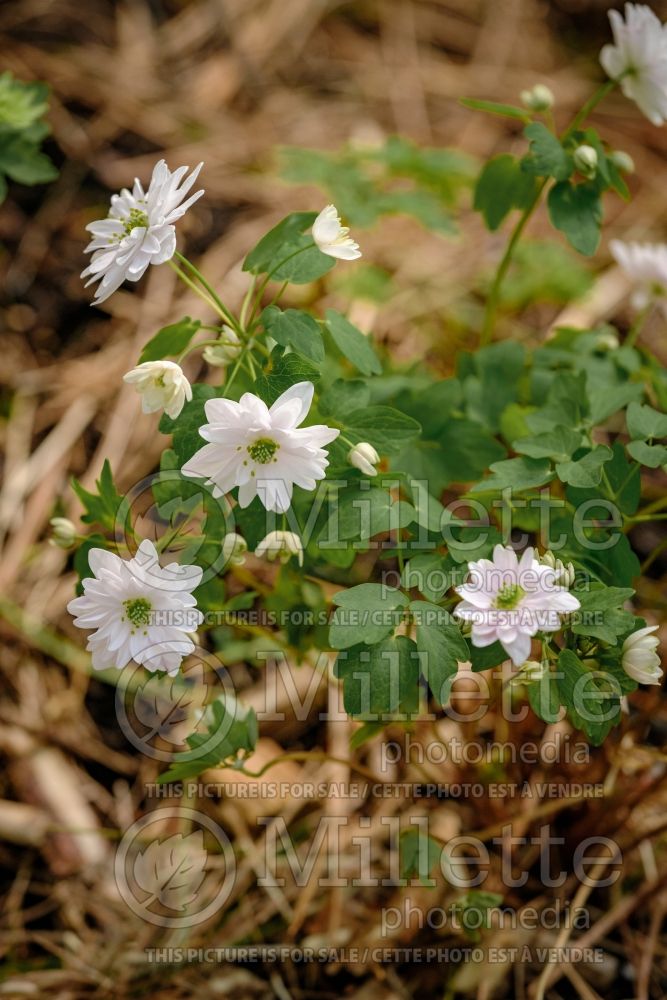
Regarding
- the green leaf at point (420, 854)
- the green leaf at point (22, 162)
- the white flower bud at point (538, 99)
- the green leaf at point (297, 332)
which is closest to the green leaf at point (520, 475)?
the green leaf at point (297, 332)

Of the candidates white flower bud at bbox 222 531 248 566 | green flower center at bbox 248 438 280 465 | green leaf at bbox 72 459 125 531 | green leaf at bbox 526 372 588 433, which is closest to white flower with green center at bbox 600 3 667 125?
green leaf at bbox 526 372 588 433

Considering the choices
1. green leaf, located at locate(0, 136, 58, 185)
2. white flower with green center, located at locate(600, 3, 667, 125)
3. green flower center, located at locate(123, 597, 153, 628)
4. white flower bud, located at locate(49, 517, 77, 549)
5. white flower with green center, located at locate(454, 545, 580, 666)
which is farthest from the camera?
green leaf, located at locate(0, 136, 58, 185)

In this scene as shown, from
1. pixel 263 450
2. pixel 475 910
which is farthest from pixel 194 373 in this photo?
pixel 475 910

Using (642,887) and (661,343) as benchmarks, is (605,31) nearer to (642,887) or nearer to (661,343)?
(661,343)

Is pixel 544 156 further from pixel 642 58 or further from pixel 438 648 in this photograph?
pixel 438 648

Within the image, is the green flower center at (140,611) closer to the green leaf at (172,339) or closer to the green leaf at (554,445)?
the green leaf at (172,339)

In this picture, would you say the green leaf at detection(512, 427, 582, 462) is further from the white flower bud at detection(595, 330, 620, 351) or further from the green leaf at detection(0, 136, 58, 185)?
the green leaf at detection(0, 136, 58, 185)
